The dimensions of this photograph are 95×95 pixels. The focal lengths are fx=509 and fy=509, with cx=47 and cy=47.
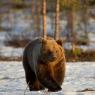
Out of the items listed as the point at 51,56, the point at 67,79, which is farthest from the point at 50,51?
the point at 67,79

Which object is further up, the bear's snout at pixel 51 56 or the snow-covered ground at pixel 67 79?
the bear's snout at pixel 51 56

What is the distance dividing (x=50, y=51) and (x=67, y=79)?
3322 mm

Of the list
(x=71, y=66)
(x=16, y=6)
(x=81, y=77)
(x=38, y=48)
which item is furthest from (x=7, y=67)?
(x=16, y=6)

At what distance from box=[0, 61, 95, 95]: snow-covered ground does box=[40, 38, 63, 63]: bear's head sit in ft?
4.08

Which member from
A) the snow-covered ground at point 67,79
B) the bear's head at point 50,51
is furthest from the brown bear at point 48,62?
the snow-covered ground at point 67,79

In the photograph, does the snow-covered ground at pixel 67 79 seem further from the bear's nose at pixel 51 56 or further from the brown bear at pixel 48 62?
the bear's nose at pixel 51 56

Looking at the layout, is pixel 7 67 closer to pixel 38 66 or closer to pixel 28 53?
pixel 28 53

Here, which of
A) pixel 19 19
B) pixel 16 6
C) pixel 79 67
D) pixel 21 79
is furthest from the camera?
pixel 16 6

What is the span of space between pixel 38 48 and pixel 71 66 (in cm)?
512

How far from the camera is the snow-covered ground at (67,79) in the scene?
9.61m

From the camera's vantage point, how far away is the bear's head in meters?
8.02

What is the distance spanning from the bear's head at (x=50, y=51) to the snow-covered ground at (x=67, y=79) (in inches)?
48.9

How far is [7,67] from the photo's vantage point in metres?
13.7

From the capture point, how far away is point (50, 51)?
8.07 m
